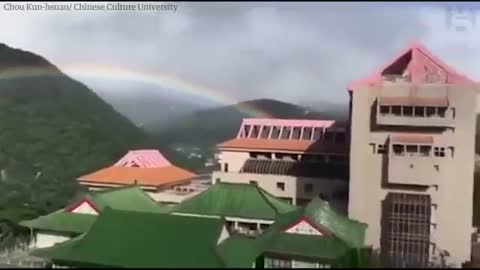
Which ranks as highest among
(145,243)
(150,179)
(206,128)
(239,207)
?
→ (206,128)

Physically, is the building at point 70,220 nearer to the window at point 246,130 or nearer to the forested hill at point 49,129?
the window at point 246,130

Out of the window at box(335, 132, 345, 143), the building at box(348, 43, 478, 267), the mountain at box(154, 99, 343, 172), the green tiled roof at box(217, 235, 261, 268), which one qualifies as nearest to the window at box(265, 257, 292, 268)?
the green tiled roof at box(217, 235, 261, 268)

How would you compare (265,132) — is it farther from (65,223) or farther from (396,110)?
(65,223)

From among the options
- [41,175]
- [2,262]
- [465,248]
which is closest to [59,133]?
[41,175]

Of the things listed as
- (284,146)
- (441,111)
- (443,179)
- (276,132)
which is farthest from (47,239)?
(441,111)

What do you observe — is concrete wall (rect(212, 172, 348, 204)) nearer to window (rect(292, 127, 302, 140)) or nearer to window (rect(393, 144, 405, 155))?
window (rect(292, 127, 302, 140))

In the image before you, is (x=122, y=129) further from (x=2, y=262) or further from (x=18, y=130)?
(x=2, y=262)
